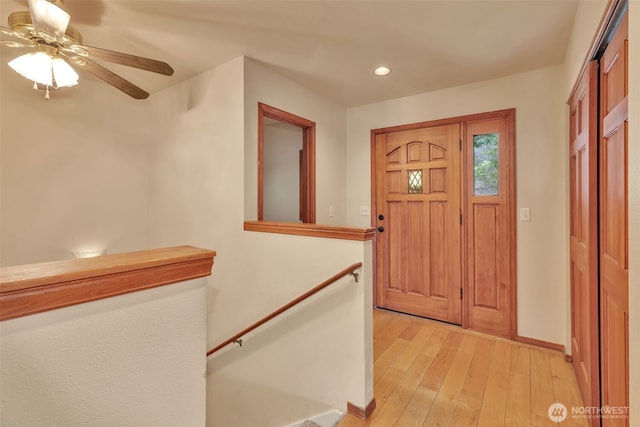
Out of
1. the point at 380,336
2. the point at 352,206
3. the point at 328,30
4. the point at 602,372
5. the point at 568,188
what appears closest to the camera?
the point at 602,372

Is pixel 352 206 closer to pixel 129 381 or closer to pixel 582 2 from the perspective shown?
pixel 582 2

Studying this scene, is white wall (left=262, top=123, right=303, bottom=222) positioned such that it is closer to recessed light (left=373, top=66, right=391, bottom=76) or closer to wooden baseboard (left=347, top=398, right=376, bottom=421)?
recessed light (left=373, top=66, right=391, bottom=76)

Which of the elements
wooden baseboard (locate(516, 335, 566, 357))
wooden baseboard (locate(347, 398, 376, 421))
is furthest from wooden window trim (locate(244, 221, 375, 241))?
wooden baseboard (locate(516, 335, 566, 357))

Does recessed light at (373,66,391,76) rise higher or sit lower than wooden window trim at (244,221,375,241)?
higher

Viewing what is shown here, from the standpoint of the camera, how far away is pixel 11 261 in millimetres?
2568

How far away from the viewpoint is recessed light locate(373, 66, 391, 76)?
2.61 m

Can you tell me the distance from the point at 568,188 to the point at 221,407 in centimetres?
352

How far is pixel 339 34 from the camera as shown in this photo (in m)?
2.11

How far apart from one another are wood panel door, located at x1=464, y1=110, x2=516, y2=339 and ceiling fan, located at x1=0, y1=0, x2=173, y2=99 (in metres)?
2.73

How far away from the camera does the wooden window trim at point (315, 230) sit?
5.99 feet

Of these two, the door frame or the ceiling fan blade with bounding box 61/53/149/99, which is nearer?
the ceiling fan blade with bounding box 61/53/149/99

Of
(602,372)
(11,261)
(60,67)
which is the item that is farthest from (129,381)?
(11,261)

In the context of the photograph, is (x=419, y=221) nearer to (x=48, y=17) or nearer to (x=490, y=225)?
(x=490, y=225)

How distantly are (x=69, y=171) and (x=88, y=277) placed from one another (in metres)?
2.96
